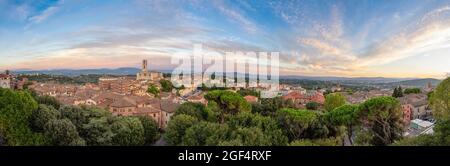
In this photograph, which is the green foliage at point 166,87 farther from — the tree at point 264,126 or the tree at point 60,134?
the tree at point 60,134

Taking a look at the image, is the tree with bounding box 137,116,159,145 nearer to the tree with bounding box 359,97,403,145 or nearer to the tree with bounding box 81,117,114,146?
the tree with bounding box 81,117,114,146

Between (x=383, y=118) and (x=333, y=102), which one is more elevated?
(x=383, y=118)

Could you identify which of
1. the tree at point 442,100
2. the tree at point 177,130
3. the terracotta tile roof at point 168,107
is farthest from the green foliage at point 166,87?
the tree at point 442,100

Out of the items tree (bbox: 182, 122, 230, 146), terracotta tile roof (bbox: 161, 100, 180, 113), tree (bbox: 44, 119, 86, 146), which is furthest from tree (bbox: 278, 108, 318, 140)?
terracotta tile roof (bbox: 161, 100, 180, 113)

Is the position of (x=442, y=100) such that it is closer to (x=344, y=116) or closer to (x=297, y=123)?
(x=344, y=116)

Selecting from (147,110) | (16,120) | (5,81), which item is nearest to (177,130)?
(16,120)
